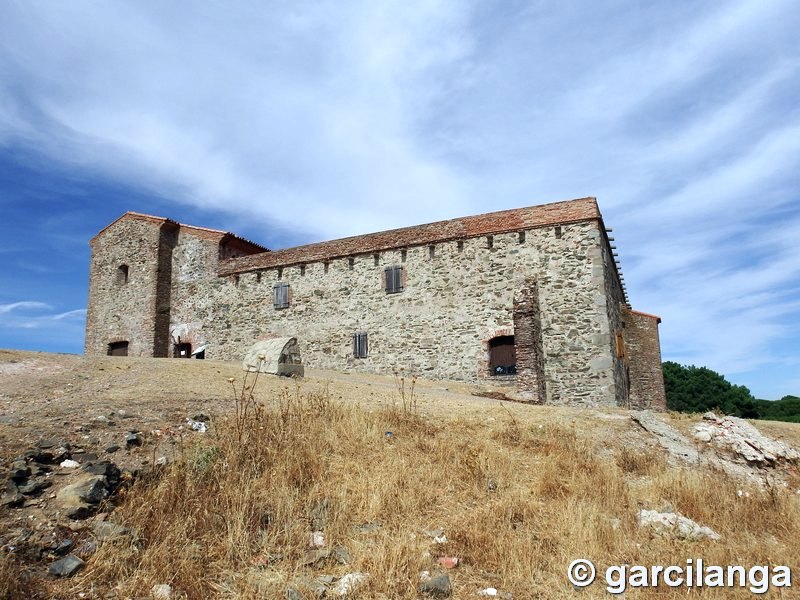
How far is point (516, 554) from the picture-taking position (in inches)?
170

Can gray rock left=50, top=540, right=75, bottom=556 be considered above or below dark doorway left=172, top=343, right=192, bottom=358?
below

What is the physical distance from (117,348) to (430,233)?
1491 centimetres

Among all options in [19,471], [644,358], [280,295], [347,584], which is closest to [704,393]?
[644,358]

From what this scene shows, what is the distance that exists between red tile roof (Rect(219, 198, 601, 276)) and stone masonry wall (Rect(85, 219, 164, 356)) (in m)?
3.60

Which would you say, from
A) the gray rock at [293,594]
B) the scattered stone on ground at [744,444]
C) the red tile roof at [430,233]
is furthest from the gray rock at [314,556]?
the red tile roof at [430,233]

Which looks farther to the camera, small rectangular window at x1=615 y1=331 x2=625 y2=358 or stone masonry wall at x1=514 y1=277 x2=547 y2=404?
small rectangular window at x1=615 y1=331 x2=625 y2=358

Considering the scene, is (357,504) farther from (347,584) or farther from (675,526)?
(675,526)

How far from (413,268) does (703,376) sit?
28.4m

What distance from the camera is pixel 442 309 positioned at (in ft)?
57.7

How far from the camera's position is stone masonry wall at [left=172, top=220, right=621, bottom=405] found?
15703 mm

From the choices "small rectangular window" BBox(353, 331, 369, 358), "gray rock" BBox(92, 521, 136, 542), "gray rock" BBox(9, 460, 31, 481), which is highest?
"small rectangular window" BBox(353, 331, 369, 358)

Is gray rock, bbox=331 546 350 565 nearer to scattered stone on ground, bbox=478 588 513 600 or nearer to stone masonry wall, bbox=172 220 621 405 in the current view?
scattered stone on ground, bbox=478 588 513 600

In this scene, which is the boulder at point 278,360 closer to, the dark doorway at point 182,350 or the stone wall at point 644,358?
the dark doorway at point 182,350

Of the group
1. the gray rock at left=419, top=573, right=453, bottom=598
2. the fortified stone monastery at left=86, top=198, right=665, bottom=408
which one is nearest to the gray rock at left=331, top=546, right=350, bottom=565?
the gray rock at left=419, top=573, right=453, bottom=598
